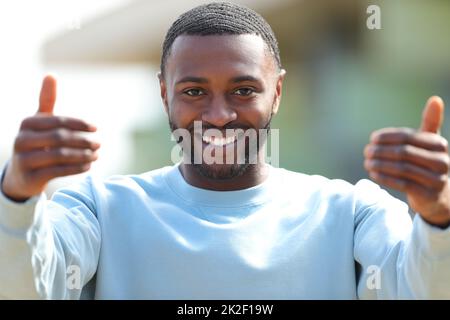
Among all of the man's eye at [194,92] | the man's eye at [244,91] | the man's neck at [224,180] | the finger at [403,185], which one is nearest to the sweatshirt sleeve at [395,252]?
the finger at [403,185]

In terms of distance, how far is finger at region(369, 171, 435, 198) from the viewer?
1.98m

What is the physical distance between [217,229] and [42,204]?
1.77 ft

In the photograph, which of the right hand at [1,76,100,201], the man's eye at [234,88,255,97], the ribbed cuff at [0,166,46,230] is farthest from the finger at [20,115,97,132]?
the man's eye at [234,88,255,97]

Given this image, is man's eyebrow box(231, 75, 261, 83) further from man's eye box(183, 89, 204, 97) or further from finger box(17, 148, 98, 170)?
finger box(17, 148, 98, 170)

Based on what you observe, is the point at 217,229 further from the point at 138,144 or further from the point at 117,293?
the point at 138,144

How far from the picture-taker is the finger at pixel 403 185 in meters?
1.98

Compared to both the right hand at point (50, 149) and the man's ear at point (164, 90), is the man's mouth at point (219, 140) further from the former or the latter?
the right hand at point (50, 149)

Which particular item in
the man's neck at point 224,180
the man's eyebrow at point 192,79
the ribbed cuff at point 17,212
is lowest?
the ribbed cuff at point 17,212

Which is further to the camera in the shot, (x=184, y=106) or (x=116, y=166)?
(x=116, y=166)

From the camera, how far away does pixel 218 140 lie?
2.58 meters

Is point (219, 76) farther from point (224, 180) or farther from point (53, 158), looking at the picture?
point (53, 158)

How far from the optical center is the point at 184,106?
261 cm
